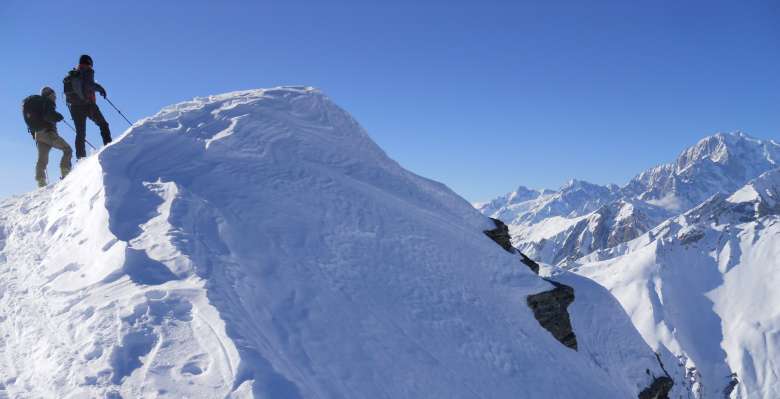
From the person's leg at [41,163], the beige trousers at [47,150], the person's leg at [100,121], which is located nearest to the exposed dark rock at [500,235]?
the person's leg at [100,121]

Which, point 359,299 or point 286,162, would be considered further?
point 286,162

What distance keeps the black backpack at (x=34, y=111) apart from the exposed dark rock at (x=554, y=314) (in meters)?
17.3

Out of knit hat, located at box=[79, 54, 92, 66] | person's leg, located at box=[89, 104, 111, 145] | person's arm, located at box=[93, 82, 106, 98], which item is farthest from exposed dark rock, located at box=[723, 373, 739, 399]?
knit hat, located at box=[79, 54, 92, 66]

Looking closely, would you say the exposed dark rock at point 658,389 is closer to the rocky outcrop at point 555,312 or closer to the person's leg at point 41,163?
the rocky outcrop at point 555,312

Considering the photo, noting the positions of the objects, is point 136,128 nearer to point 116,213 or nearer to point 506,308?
point 116,213

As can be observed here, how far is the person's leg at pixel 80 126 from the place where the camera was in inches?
681

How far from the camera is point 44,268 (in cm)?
1006

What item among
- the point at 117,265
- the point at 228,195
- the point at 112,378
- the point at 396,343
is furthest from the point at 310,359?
the point at 228,195

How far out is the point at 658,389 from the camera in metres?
19.6

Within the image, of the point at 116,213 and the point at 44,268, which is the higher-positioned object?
the point at 116,213

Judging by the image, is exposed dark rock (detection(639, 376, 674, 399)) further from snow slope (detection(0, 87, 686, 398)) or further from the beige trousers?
the beige trousers

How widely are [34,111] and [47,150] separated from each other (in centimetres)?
149

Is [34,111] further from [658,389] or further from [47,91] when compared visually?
[658,389]

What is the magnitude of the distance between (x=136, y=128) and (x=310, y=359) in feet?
37.1
